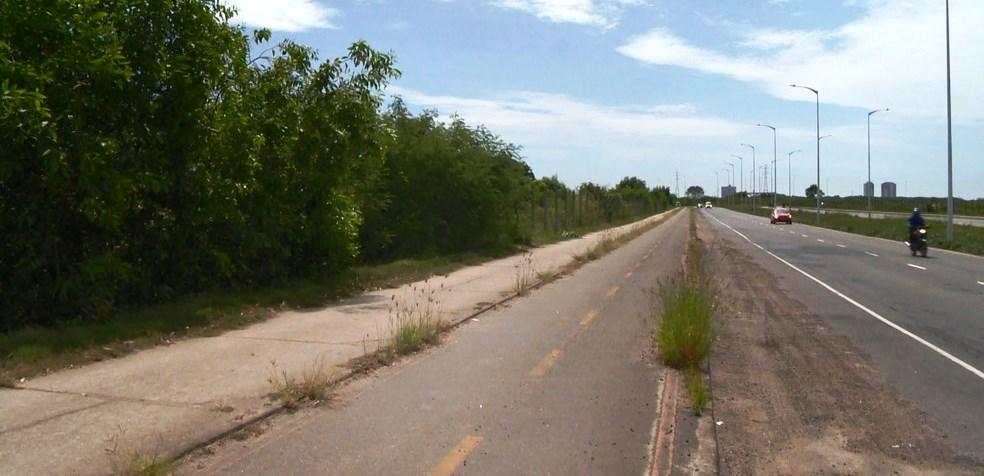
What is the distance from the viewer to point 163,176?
38.3 ft

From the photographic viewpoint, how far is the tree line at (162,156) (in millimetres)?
10195

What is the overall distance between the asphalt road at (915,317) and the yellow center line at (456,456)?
3643 millimetres

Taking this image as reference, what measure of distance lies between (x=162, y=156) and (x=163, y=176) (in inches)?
13.5

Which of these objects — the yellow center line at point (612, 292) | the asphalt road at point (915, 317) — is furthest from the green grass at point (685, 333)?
the yellow center line at point (612, 292)

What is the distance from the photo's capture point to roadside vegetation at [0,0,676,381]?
10109 millimetres

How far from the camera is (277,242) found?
14.4 meters

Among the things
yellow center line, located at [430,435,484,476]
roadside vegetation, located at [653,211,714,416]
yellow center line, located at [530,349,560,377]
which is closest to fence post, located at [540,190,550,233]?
roadside vegetation, located at [653,211,714,416]

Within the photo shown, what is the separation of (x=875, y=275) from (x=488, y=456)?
1902 cm

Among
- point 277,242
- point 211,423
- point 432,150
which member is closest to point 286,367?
point 211,423

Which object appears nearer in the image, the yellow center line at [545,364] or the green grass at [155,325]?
the green grass at [155,325]

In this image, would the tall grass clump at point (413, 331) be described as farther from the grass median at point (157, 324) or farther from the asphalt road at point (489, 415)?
the grass median at point (157, 324)

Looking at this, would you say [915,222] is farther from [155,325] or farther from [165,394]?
[165,394]

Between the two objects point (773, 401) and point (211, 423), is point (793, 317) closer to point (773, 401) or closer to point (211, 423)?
point (773, 401)

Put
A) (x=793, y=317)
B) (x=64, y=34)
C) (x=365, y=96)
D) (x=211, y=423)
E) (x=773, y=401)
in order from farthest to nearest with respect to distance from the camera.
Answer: (x=365, y=96) → (x=793, y=317) → (x=64, y=34) → (x=773, y=401) → (x=211, y=423)
